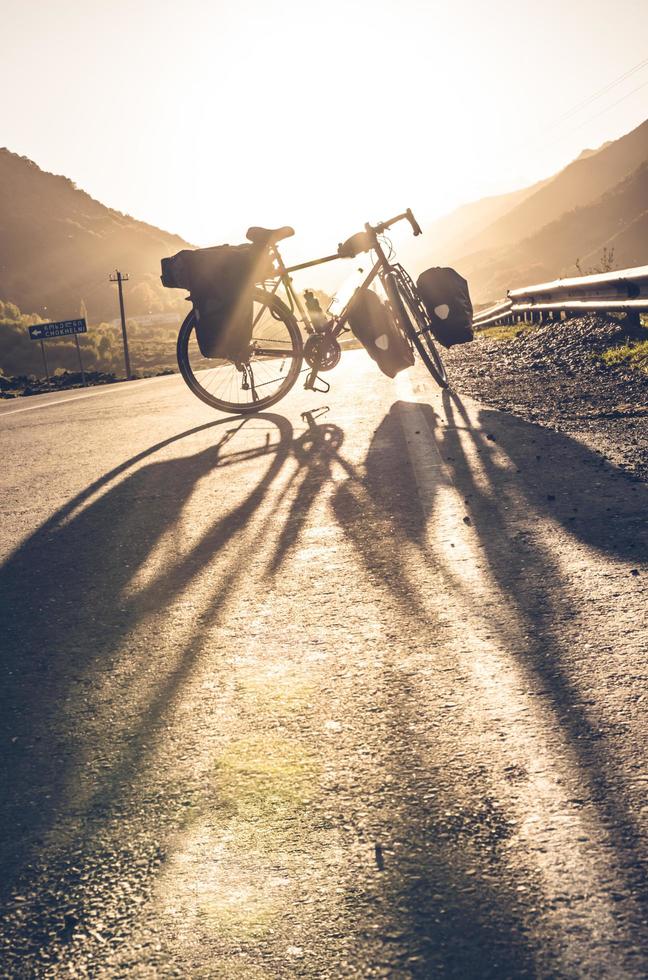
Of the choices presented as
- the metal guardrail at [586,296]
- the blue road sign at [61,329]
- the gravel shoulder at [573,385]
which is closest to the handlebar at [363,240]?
the gravel shoulder at [573,385]

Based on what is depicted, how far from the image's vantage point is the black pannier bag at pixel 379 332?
727cm

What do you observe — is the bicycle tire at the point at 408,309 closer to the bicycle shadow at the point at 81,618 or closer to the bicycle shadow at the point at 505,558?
the bicycle shadow at the point at 505,558

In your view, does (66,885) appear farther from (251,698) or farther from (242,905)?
(251,698)

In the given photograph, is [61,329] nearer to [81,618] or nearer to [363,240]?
[363,240]

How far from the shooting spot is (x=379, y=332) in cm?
729

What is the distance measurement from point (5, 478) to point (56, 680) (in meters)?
3.78

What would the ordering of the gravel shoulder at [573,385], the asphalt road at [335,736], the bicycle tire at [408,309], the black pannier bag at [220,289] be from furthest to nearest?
1. the bicycle tire at [408,309]
2. the black pannier bag at [220,289]
3. the gravel shoulder at [573,385]
4. the asphalt road at [335,736]

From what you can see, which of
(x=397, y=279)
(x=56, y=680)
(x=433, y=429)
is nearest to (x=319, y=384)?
(x=397, y=279)

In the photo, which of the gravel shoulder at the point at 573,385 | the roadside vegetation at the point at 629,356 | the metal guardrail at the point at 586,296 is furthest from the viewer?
the metal guardrail at the point at 586,296

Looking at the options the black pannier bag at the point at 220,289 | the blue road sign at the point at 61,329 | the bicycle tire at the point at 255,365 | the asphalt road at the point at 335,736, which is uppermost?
the blue road sign at the point at 61,329

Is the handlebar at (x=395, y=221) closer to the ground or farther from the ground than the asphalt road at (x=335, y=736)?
farther from the ground

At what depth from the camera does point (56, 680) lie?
8.46ft

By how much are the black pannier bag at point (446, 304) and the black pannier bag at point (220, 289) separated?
146cm

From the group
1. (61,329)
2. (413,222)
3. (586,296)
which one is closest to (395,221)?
(413,222)
